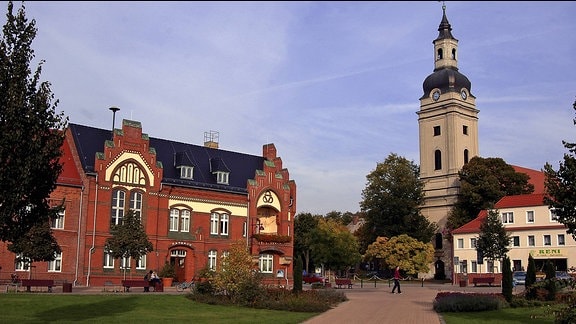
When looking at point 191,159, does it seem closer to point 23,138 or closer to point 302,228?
point 302,228

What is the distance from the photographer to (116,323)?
2130 cm

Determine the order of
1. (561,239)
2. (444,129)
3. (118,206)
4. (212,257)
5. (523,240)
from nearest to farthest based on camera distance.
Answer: (118,206) < (212,257) < (561,239) < (523,240) < (444,129)

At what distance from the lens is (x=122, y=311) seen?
85.6 feet

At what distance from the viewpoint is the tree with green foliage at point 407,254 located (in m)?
73.2

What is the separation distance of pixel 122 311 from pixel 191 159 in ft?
112

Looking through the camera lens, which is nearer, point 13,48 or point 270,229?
point 13,48

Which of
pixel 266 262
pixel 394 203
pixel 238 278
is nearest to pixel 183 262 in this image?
pixel 266 262

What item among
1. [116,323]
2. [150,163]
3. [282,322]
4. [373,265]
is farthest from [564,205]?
[373,265]

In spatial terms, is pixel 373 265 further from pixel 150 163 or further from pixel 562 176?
pixel 562 176

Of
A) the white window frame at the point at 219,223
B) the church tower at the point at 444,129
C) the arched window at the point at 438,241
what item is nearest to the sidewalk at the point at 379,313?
the white window frame at the point at 219,223

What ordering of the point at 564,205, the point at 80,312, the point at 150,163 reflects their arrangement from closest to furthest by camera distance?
1. the point at 564,205
2. the point at 80,312
3. the point at 150,163

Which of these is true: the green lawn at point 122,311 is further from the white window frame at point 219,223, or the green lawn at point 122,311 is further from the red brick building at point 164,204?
the white window frame at point 219,223

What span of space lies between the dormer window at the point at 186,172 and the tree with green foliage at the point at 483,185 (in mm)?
38858

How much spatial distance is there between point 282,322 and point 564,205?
1056cm
